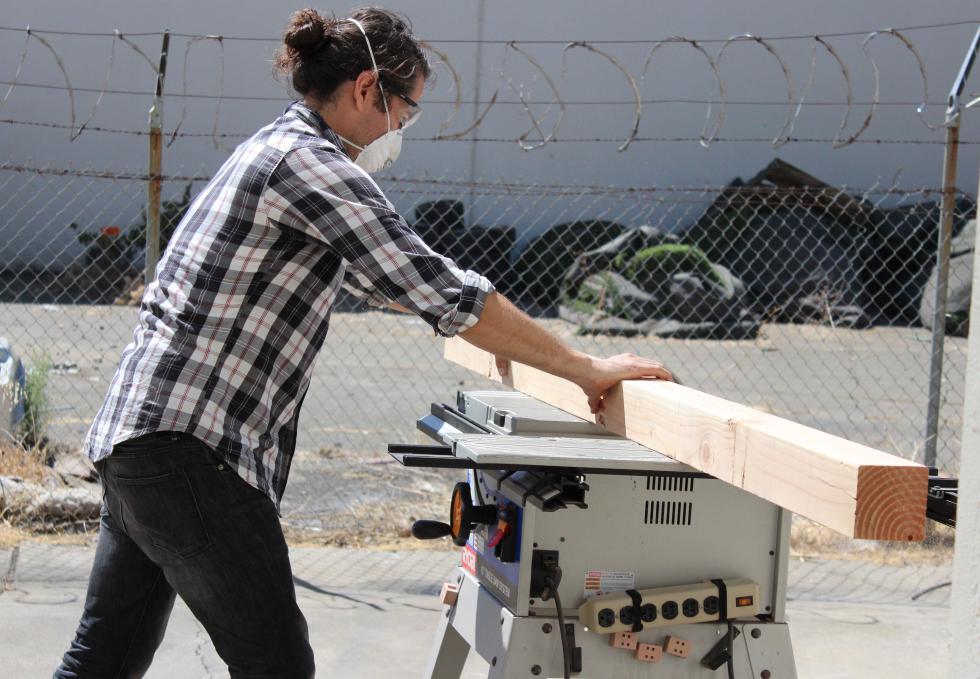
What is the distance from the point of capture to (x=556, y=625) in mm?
2396

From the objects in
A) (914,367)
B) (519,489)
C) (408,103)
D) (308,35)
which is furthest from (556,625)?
(914,367)

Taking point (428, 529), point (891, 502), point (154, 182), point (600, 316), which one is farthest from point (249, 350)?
point (600, 316)

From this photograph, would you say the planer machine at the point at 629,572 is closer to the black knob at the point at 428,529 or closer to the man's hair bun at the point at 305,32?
the black knob at the point at 428,529

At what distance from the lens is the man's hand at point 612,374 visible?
7.70 ft

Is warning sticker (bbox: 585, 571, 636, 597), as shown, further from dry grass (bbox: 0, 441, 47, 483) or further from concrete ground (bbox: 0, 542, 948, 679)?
dry grass (bbox: 0, 441, 47, 483)

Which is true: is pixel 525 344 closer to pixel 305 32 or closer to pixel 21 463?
pixel 305 32

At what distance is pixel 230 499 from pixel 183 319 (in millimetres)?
358

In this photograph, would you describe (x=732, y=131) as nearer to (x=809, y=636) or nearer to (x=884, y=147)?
(x=884, y=147)

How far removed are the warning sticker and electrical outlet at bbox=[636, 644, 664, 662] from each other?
0.43 ft

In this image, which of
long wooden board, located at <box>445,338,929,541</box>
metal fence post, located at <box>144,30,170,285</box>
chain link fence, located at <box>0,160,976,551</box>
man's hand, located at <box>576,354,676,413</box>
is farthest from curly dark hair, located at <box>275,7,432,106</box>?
chain link fence, located at <box>0,160,976,551</box>

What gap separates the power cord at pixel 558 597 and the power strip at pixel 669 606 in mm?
69

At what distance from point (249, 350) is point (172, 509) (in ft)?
1.10

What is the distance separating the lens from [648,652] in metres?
2.41

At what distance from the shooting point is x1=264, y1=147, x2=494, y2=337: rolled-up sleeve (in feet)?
6.76
